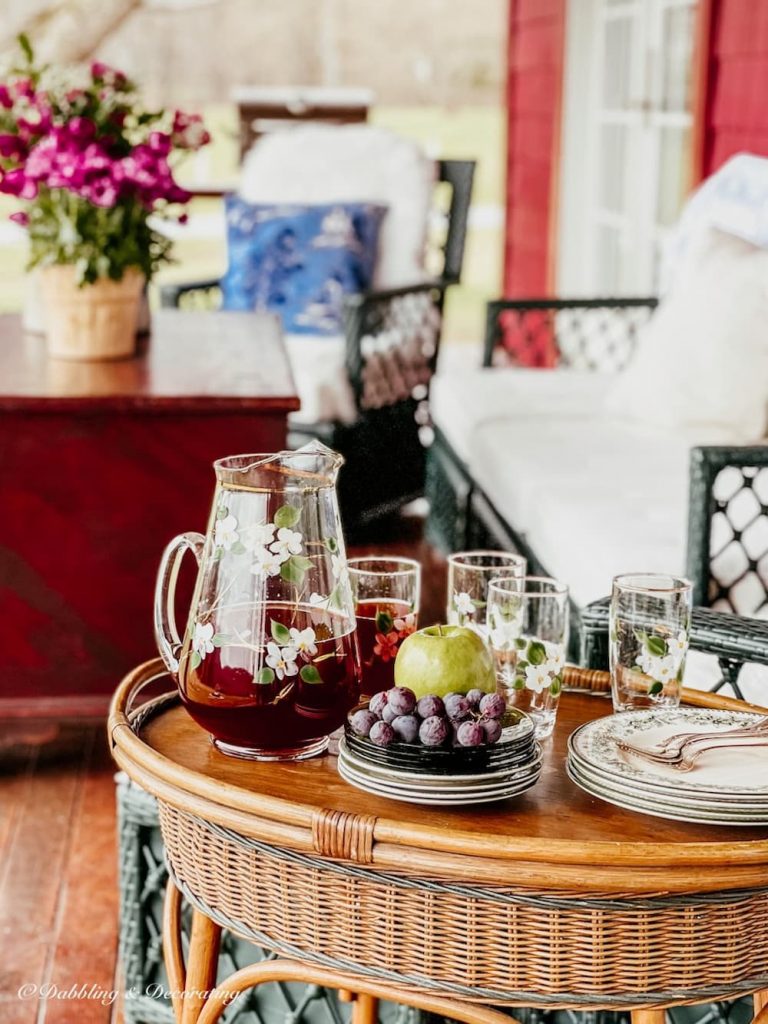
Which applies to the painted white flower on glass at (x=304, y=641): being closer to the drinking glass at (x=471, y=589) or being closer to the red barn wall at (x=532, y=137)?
the drinking glass at (x=471, y=589)

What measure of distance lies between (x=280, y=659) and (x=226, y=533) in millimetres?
114

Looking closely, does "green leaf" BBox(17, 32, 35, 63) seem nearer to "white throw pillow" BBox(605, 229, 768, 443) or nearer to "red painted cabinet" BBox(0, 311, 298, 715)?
"red painted cabinet" BBox(0, 311, 298, 715)

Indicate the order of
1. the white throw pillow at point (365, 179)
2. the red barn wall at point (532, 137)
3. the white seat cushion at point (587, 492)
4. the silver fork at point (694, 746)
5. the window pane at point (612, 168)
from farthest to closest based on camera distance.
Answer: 1. the red barn wall at point (532, 137)
2. the window pane at point (612, 168)
3. the white throw pillow at point (365, 179)
4. the white seat cushion at point (587, 492)
5. the silver fork at point (694, 746)

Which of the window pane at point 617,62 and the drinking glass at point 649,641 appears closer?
the drinking glass at point 649,641

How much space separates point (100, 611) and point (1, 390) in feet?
1.37

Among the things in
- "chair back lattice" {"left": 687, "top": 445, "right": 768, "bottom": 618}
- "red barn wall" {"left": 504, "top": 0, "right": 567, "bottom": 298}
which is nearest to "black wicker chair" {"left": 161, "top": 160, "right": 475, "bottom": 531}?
"chair back lattice" {"left": 687, "top": 445, "right": 768, "bottom": 618}

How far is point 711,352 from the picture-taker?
8.96ft

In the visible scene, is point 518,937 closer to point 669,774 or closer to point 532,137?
point 669,774

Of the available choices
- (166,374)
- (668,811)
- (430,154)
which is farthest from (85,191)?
(430,154)

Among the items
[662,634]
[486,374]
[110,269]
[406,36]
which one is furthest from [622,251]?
[406,36]

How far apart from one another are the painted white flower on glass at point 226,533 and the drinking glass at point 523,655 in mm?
A: 251

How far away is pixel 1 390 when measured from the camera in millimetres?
2445

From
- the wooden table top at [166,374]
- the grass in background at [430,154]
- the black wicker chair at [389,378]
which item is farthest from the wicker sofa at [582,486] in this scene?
the grass in background at [430,154]

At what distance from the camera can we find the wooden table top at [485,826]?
1.04 metres
